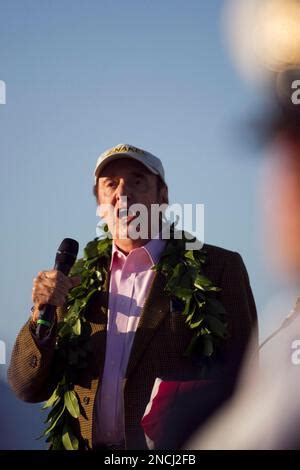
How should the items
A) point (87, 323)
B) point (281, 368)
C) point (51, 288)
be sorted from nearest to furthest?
1. point (281, 368)
2. point (51, 288)
3. point (87, 323)

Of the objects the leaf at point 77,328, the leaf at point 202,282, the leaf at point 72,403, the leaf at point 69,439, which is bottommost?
the leaf at point 69,439

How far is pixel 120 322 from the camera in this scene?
2.22 meters

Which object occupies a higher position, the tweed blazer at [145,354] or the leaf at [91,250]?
the leaf at [91,250]

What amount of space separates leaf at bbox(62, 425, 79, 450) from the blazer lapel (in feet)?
0.89

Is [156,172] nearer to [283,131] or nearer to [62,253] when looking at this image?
[62,253]

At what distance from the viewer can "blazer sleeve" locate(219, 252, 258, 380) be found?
7.05 ft

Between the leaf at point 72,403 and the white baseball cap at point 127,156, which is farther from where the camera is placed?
the white baseball cap at point 127,156

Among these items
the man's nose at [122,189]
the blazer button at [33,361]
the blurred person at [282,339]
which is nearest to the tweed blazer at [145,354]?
the blazer button at [33,361]

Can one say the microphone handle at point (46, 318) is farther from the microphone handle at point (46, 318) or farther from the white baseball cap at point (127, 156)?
the white baseball cap at point (127, 156)

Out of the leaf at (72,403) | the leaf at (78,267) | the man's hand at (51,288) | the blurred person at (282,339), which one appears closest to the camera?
the blurred person at (282,339)

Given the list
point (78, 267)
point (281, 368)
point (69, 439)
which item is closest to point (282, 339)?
point (281, 368)

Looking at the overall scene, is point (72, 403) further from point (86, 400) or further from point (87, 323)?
point (87, 323)

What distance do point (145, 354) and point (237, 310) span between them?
0.33m

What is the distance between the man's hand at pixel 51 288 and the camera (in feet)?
6.74
